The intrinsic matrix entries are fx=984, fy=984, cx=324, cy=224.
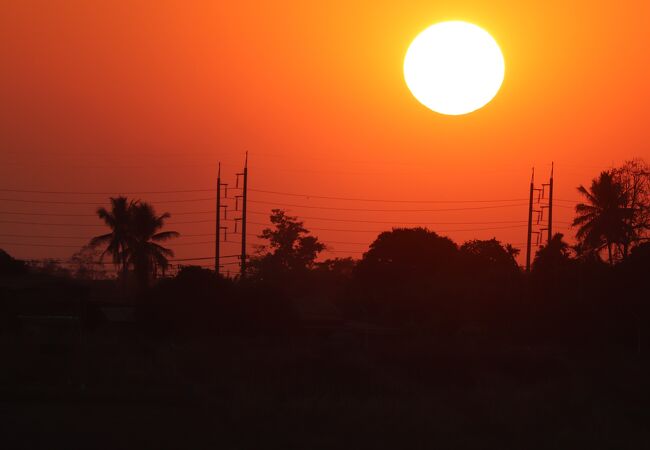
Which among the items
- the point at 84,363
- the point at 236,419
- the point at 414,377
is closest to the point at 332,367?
the point at 414,377

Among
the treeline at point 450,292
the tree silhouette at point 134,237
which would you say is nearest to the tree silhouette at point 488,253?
the treeline at point 450,292

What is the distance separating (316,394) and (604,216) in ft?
159

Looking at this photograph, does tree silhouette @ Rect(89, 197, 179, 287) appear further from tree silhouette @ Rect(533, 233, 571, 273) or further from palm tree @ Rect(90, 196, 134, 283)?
tree silhouette @ Rect(533, 233, 571, 273)

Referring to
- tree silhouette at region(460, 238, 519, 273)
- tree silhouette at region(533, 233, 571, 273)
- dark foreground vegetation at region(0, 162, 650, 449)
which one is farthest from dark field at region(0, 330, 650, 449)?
tree silhouette at region(460, 238, 519, 273)

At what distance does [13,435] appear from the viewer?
59.5 ft

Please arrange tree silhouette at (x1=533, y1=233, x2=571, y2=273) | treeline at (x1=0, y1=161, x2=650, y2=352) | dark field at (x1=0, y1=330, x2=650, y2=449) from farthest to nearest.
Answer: tree silhouette at (x1=533, y1=233, x2=571, y2=273) → treeline at (x1=0, y1=161, x2=650, y2=352) → dark field at (x1=0, y1=330, x2=650, y2=449)

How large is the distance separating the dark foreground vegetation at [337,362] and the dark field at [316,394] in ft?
0.25

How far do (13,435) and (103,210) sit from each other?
2210 inches

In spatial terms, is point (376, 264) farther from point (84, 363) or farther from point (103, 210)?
point (84, 363)

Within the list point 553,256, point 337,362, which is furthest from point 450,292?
point 337,362

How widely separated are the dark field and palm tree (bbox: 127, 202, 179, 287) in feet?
106

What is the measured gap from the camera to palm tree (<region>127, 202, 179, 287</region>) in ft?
235

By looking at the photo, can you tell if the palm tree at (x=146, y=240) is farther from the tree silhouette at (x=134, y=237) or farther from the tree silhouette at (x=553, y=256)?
the tree silhouette at (x=553, y=256)

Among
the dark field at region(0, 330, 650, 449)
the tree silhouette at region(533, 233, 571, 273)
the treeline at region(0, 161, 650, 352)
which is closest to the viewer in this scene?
the dark field at region(0, 330, 650, 449)
